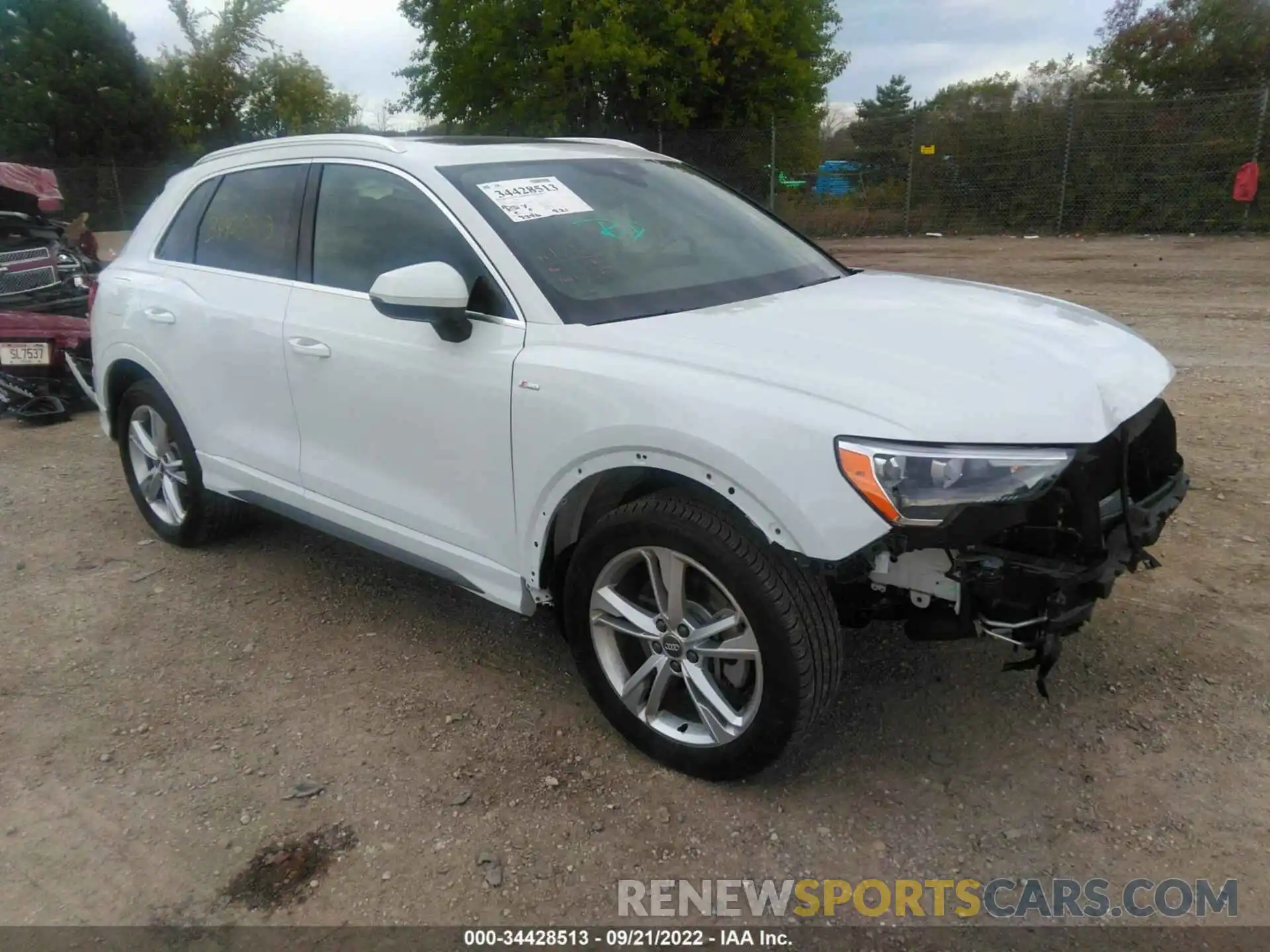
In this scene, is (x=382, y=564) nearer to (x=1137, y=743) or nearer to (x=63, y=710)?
(x=63, y=710)

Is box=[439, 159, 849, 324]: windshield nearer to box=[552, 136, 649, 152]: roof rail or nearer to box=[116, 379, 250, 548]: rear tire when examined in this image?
box=[552, 136, 649, 152]: roof rail

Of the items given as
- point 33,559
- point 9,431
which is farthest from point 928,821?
point 9,431

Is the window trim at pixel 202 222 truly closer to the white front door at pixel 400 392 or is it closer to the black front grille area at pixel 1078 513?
the white front door at pixel 400 392

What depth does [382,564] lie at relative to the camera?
4.50 meters

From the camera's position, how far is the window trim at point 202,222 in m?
3.81

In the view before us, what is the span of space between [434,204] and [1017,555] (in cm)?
214

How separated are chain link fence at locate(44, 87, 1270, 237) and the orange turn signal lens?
16810 millimetres

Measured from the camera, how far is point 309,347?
3557mm

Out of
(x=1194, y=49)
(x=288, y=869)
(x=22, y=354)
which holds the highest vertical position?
(x=1194, y=49)

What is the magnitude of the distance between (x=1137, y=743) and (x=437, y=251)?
2.73m

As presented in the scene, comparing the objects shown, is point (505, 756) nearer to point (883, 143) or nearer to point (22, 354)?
point (22, 354)

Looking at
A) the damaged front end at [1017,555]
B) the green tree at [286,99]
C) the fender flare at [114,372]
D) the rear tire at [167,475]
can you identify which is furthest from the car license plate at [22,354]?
Answer: the green tree at [286,99]

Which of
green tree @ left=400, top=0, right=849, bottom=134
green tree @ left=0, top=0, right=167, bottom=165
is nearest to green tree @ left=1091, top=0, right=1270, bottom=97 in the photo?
green tree @ left=400, top=0, right=849, bottom=134

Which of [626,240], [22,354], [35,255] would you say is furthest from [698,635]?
[35,255]
